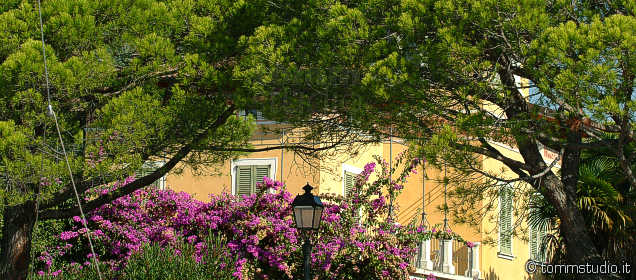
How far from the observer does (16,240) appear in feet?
39.6

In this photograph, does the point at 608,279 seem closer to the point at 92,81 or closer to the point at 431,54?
the point at 431,54

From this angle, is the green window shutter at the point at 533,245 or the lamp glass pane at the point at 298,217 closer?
the lamp glass pane at the point at 298,217

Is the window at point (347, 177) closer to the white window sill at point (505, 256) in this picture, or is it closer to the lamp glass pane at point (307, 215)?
the white window sill at point (505, 256)

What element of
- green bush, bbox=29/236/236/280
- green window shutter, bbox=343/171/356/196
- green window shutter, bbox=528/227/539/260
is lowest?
green bush, bbox=29/236/236/280

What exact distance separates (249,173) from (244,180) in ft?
0.63

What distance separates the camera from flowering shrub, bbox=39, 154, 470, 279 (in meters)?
14.3

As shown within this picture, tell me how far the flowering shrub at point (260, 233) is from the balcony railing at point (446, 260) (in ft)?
11.0

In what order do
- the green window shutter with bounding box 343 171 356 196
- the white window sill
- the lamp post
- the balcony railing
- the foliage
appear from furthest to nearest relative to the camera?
the white window sill < the green window shutter with bounding box 343 171 356 196 < the balcony railing < the lamp post < the foliage

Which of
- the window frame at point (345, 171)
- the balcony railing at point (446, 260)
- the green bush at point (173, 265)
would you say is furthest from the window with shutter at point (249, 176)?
the balcony railing at point (446, 260)

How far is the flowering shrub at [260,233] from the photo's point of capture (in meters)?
14.3

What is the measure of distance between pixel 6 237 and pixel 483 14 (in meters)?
7.53

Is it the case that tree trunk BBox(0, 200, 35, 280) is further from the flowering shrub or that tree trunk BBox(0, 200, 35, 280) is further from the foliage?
the foliage

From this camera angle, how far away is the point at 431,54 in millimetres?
10430

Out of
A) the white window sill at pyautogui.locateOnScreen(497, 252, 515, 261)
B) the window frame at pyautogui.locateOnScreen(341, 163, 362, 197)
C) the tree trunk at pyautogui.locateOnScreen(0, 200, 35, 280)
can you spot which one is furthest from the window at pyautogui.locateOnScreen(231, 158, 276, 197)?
the tree trunk at pyautogui.locateOnScreen(0, 200, 35, 280)
